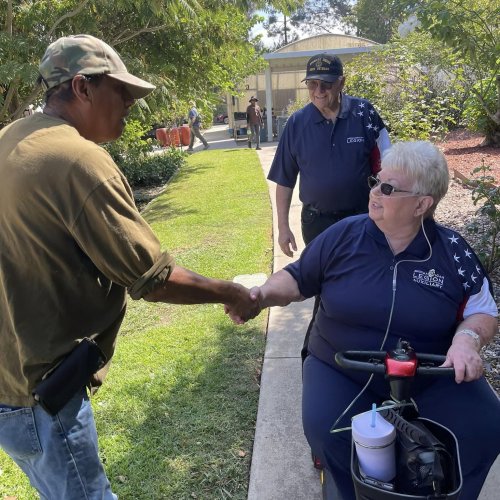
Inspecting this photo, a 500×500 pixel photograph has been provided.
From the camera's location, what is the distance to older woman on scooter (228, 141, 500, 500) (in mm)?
2074

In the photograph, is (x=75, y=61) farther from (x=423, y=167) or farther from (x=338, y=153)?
(x=338, y=153)

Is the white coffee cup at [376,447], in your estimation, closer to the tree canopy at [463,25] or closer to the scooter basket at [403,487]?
the scooter basket at [403,487]

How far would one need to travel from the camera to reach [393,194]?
2359 millimetres

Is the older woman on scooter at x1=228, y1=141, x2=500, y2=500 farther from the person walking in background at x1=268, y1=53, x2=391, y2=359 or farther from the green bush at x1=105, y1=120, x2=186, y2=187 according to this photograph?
the green bush at x1=105, y1=120, x2=186, y2=187

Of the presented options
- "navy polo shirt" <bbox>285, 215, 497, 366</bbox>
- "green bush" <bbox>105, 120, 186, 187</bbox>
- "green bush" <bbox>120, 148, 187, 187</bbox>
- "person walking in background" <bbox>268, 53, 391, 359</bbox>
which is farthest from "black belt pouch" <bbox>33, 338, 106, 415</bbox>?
"green bush" <bbox>120, 148, 187, 187</bbox>

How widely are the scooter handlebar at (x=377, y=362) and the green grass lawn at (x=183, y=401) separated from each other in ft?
3.85

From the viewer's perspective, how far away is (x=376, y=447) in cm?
168

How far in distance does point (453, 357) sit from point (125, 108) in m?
1.65

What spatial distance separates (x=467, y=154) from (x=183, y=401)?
1104cm

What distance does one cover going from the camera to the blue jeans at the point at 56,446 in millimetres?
1767

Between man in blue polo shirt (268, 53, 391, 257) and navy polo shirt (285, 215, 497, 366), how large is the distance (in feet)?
3.41

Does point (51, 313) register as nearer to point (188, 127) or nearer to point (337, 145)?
point (337, 145)

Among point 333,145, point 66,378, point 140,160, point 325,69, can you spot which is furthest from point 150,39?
point 66,378

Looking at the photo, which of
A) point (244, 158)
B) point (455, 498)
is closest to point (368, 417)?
point (455, 498)
